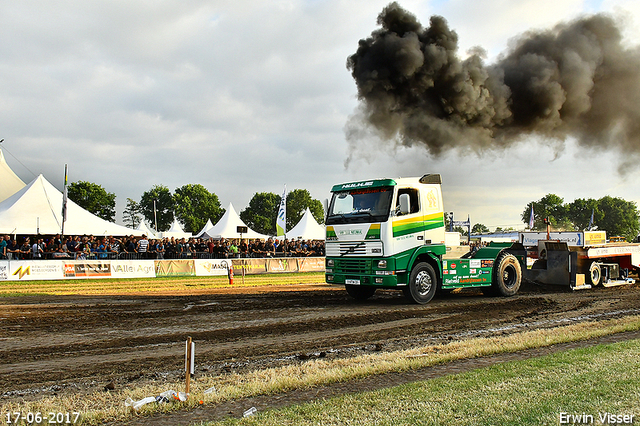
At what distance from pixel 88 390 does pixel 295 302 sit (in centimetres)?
825

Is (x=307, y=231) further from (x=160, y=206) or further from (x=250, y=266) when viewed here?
(x=160, y=206)

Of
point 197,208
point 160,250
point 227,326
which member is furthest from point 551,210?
point 227,326

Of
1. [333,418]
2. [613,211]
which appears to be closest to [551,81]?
[333,418]

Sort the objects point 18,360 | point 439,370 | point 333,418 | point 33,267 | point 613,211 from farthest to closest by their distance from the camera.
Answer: point 613,211 → point 33,267 → point 18,360 → point 439,370 → point 333,418

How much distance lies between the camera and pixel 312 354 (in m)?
6.98

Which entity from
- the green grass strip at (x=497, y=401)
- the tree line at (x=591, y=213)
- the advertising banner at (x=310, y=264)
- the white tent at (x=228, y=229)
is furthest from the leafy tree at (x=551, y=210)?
the green grass strip at (x=497, y=401)

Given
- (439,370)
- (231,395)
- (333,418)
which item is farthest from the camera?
(439,370)

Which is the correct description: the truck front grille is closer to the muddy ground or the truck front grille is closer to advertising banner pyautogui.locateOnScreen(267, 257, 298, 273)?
the muddy ground

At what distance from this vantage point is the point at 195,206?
330 feet

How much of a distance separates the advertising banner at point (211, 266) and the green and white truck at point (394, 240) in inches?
524

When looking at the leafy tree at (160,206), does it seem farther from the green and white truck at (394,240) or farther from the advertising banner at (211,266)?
the green and white truck at (394,240)

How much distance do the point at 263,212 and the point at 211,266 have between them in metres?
90.6

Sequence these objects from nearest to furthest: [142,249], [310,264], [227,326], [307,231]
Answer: [227,326] < [142,249] < [310,264] < [307,231]

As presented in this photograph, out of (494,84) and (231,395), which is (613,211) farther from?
(231,395)
